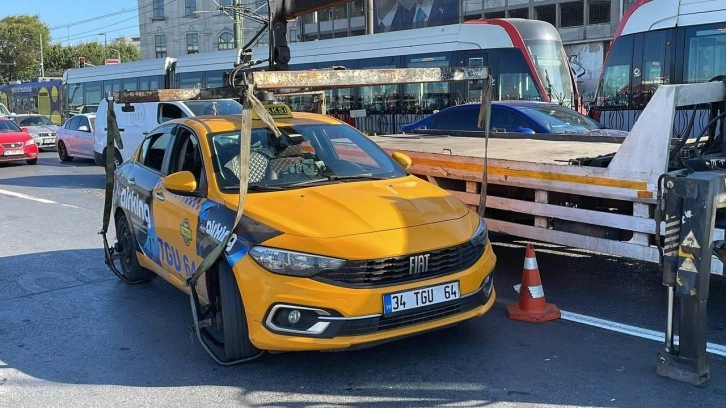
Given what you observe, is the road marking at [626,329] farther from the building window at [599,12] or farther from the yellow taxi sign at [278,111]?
the building window at [599,12]

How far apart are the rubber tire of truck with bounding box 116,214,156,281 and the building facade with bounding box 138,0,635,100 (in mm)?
20842

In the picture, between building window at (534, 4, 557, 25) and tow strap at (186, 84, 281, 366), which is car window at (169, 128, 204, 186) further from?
building window at (534, 4, 557, 25)

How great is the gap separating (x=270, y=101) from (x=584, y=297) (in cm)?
313

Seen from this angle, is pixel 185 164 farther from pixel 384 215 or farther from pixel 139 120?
pixel 139 120

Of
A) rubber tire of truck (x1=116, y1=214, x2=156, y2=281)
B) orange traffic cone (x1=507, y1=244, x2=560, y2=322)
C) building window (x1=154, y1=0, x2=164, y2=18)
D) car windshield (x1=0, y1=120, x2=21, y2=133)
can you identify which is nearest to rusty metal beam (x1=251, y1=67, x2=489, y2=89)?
orange traffic cone (x1=507, y1=244, x2=560, y2=322)

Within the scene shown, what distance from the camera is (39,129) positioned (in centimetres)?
2633

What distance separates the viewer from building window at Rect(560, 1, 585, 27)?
4353cm

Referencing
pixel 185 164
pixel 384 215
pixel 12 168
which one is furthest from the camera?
pixel 12 168

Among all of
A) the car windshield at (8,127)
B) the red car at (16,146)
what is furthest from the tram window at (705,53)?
the car windshield at (8,127)

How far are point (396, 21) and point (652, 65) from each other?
131ft

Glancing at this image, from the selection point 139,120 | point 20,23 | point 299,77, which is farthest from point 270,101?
point 20,23

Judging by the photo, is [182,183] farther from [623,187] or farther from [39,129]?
[39,129]

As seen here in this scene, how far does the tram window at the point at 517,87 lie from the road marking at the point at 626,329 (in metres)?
13.1

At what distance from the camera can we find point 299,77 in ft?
17.8
